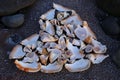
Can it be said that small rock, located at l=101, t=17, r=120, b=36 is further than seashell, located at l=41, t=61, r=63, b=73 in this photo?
Yes

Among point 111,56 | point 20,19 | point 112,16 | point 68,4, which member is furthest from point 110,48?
point 20,19

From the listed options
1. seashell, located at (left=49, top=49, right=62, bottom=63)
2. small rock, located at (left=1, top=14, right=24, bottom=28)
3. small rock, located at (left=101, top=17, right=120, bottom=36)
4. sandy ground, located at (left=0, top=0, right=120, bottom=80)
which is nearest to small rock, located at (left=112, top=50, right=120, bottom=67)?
sandy ground, located at (left=0, top=0, right=120, bottom=80)

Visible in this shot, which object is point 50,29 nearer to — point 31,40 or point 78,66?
point 31,40

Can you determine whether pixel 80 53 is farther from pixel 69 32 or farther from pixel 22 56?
pixel 22 56

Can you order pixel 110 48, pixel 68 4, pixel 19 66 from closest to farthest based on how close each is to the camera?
pixel 19 66, pixel 110 48, pixel 68 4

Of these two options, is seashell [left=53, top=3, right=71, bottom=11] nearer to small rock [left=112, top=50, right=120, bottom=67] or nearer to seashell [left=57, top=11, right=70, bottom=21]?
seashell [left=57, top=11, right=70, bottom=21]

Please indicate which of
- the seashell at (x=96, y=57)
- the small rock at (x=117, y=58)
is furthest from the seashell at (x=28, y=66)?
the small rock at (x=117, y=58)

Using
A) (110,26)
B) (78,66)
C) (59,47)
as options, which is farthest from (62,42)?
(110,26)

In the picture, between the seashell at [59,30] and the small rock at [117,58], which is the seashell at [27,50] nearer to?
the seashell at [59,30]
